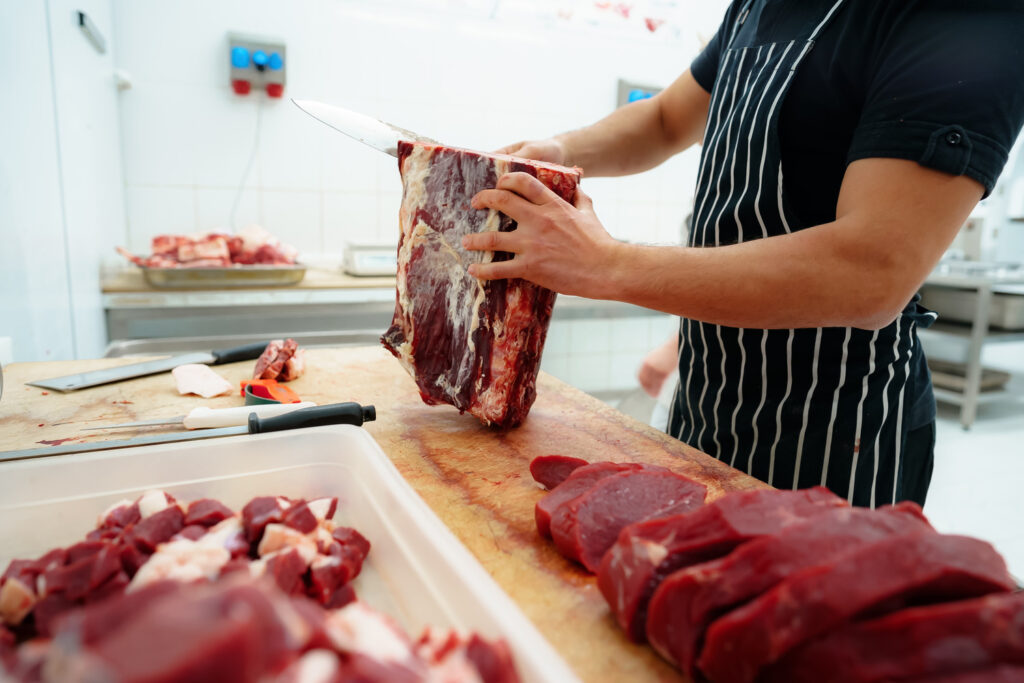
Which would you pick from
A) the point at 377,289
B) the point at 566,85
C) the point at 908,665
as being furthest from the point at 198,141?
the point at 908,665

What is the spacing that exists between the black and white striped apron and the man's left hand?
500mm

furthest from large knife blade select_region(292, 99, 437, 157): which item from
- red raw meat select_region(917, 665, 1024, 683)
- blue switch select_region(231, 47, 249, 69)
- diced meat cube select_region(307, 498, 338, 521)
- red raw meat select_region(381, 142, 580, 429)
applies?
blue switch select_region(231, 47, 249, 69)

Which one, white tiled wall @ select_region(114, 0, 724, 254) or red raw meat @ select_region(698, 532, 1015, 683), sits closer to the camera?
red raw meat @ select_region(698, 532, 1015, 683)

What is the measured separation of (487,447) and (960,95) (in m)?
1.08

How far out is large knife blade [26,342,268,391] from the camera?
1.62m

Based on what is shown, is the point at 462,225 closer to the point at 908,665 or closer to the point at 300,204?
the point at 908,665

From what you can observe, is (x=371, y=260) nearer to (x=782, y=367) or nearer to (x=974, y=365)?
(x=782, y=367)

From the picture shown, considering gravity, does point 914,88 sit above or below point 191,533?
above

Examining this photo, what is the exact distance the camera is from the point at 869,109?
1.20 m

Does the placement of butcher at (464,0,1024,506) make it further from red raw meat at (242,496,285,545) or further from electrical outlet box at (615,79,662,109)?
electrical outlet box at (615,79,662,109)

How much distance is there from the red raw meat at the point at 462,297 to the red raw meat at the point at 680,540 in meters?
0.65

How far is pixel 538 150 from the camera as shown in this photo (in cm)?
169

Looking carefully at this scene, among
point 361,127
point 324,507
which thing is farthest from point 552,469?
point 361,127

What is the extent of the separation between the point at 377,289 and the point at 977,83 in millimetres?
2588
